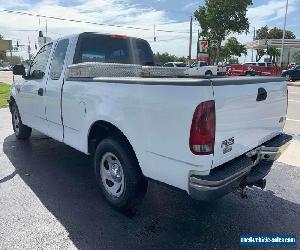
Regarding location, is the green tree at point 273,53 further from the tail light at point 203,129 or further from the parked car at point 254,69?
the tail light at point 203,129

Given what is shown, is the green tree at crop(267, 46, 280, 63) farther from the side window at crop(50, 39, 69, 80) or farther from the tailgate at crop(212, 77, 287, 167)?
the tailgate at crop(212, 77, 287, 167)

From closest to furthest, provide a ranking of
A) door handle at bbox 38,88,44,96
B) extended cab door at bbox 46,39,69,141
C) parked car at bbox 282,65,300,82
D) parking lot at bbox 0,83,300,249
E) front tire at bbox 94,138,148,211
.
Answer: parking lot at bbox 0,83,300,249 → front tire at bbox 94,138,148,211 → extended cab door at bbox 46,39,69,141 → door handle at bbox 38,88,44,96 → parked car at bbox 282,65,300,82

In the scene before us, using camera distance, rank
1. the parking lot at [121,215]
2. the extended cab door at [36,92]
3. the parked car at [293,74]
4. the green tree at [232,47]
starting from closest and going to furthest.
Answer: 1. the parking lot at [121,215]
2. the extended cab door at [36,92]
3. the parked car at [293,74]
4. the green tree at [232,47]

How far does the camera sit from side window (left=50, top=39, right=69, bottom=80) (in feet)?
16.2

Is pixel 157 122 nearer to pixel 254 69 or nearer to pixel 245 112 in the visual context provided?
pixel 245 112

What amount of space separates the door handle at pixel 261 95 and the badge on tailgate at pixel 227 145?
0.62 meters

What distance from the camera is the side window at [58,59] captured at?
494 cm

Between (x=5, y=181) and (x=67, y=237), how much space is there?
6.55 feet

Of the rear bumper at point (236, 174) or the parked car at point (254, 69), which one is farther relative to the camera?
the parked car at point (254, 69)

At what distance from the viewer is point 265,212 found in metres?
4.04

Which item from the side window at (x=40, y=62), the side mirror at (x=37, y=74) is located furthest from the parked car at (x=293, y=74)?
the side mirror at (x=37, y=74)

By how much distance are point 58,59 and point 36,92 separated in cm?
81

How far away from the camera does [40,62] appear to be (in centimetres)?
582

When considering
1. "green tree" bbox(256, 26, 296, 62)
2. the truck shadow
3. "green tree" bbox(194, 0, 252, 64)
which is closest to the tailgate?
the truck shadow
